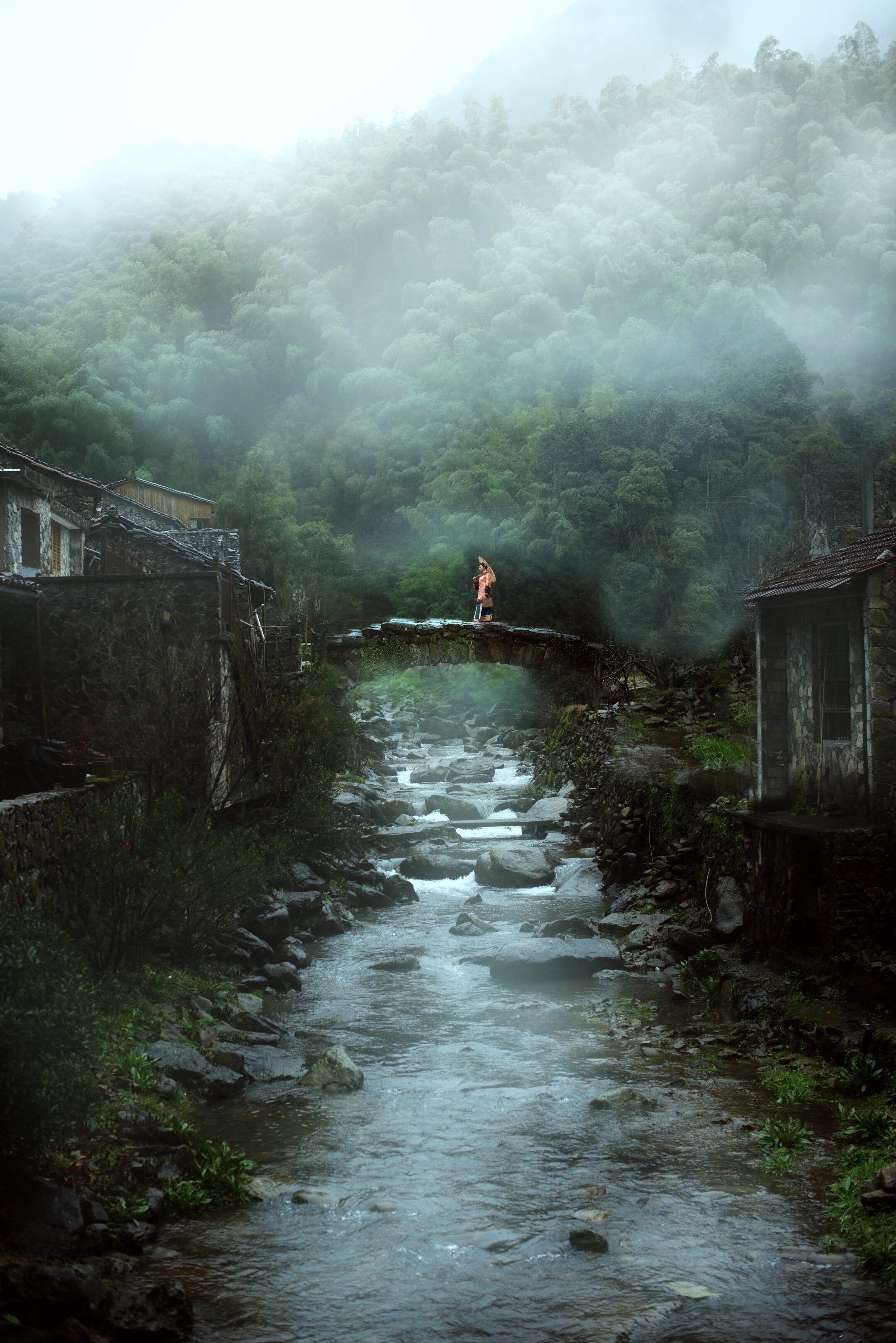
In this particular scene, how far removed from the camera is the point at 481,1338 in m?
5.35

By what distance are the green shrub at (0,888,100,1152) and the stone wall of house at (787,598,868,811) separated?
8.22 meters

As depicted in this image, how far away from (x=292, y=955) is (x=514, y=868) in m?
6.19

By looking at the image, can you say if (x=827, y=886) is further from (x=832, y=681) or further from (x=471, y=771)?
(x=471, y=771)

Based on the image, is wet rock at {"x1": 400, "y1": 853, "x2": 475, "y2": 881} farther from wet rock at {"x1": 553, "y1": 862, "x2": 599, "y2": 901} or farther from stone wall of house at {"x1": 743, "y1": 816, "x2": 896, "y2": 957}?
stone wall of house at {"x1": 743, "y1": 816, "x2": 896, "y2": 957}

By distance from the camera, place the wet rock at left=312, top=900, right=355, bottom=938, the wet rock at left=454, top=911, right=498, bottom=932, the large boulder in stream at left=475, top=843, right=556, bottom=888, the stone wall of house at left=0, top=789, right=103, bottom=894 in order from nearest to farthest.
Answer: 1. the stone wall of house at left=0, top=789, right=103, bottom=894
2. the wet rock at left=312, top=900, right=355, bottom=938
3. the wet rock at left=454, top=911, right=498, bottom=932
4. the large boulder in stream at left=475, top=843, right=556, bottom=888

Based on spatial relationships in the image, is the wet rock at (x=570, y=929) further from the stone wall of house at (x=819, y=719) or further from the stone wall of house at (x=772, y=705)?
the stone wall of house at (x=819, y=719)

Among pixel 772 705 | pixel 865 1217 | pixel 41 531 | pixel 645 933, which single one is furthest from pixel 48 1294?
pixel 41 531

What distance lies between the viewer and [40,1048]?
5727mm

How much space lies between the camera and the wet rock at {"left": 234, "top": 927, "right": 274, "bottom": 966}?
504 inches

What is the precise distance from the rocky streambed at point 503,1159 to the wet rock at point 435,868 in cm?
367

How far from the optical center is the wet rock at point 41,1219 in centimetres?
539

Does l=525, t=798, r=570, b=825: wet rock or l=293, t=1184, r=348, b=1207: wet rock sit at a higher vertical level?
l=525, t=798, r=570, b=825: wet rock

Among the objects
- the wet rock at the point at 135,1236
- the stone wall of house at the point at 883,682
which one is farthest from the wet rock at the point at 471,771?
the wet rock at the point at 135,1236

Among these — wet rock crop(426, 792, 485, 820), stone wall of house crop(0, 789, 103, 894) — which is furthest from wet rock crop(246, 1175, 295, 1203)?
wet rock crop(426, 792, 485, 820)
